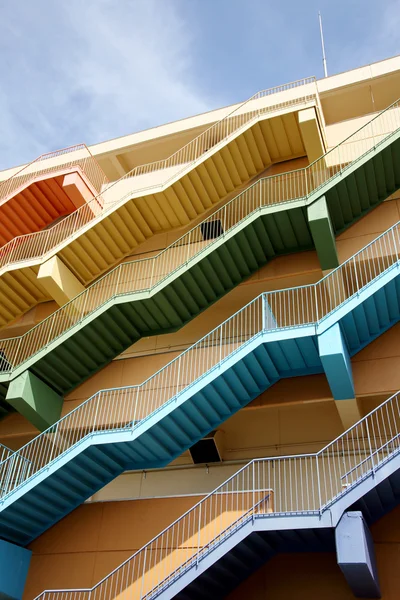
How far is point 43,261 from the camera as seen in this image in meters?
17.4

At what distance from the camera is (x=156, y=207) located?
18.4m

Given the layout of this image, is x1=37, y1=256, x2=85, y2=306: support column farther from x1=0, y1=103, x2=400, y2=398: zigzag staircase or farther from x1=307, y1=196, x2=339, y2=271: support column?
x1=307, y1=196, x2=339, y2=271: support column

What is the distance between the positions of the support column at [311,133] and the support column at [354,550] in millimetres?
11395

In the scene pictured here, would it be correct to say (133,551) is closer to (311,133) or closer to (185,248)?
(185,248)

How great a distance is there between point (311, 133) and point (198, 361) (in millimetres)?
8007

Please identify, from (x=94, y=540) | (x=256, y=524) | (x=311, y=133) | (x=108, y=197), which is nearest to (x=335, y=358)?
(x=256, y=524)

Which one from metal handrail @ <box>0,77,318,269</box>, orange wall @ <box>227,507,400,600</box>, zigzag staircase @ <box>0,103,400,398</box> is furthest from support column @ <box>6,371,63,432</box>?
orange wall @ <box>227,507,400,600</box>

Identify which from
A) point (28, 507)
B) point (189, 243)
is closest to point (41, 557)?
point (28, 507)

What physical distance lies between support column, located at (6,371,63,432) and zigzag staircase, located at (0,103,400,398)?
0.29m

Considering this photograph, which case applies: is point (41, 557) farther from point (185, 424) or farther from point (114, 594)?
point (185, 424)

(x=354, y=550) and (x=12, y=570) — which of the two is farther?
(x=12, y=570)

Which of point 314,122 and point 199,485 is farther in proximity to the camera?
point 314,122

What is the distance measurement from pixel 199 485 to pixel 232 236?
7.14 meters

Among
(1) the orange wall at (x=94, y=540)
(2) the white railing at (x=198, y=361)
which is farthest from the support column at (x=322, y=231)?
(1) the orange wall at (x=94, y=540)
